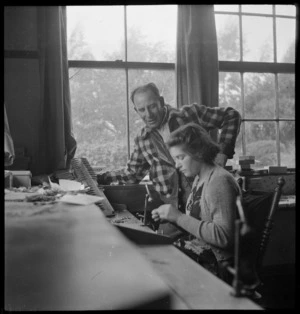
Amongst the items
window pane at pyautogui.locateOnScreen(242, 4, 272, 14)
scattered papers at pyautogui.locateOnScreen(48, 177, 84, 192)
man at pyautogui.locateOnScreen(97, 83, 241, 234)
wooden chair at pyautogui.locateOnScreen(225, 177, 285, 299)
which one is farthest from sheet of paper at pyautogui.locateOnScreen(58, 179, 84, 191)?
window pane at pyautogui.locateOnScreen(242, 4, 272, 14)

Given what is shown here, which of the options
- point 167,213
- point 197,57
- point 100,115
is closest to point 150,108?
point 100,115

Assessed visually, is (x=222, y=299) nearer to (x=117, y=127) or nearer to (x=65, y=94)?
(x=117, y=127)

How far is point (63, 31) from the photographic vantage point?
174 cm

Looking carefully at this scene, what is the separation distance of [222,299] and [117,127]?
3.51 feet

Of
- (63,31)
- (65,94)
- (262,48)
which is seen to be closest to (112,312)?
(65,94)

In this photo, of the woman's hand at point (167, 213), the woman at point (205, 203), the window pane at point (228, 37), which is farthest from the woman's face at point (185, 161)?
the window pane at point (228, 37)

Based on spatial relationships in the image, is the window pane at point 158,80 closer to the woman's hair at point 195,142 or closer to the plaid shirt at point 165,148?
the plaid shirt at point 165,148

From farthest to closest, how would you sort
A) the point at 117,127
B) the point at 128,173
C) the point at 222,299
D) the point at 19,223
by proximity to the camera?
the point at 117,127 < the point at 128,173 < the point at 19,223 < the point at 222,299

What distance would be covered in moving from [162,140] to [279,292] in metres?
0.67

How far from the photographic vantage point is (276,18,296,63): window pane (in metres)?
1.96

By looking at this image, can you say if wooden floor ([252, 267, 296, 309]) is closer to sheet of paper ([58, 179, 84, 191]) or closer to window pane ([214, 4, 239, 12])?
sheet of paper ([58, 179, 84, 191])

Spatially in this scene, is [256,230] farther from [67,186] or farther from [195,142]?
[67,186]

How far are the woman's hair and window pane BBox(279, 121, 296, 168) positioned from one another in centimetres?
80

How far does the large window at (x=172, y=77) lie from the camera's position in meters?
1.65
